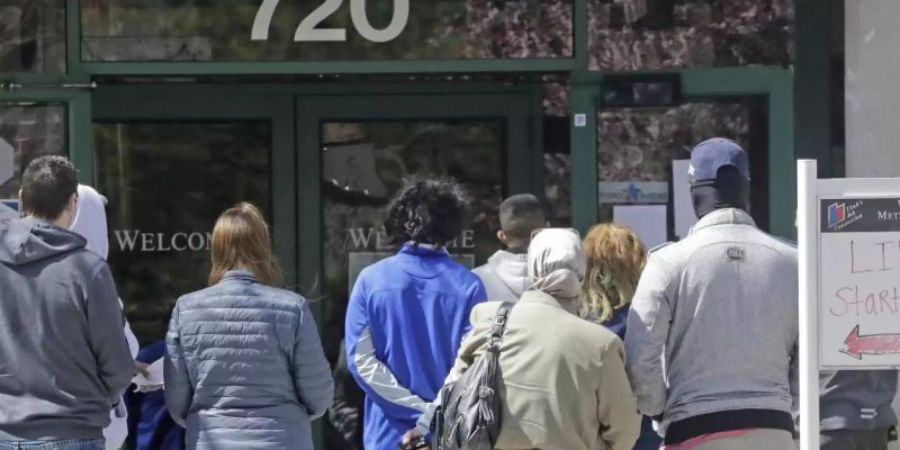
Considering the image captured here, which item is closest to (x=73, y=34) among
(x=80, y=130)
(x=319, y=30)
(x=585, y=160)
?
(x=80, y=130)

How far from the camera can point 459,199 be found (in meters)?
5.50

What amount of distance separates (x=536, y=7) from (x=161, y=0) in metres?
1.81

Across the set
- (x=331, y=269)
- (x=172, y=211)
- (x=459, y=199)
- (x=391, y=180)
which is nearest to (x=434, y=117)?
(x=391, y=180)

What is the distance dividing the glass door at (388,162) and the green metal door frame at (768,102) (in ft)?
1.27

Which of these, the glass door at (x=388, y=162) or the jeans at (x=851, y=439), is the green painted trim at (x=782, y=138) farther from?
the jeans at (x=851, y=439)

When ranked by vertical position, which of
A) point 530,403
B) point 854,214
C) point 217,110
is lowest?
point 530,403

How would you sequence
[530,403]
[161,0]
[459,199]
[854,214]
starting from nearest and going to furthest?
[530,403]
[854,214]
[459,199]
[161,0]

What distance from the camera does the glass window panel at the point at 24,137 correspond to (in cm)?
724

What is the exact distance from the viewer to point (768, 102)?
7.31 meters

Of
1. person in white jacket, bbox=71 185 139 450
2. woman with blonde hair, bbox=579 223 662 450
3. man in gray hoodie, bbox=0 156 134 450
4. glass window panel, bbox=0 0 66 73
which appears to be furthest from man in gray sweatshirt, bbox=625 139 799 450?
glass window panel, bbox=0 0 66 73

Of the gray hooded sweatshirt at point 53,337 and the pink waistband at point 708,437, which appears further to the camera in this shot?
the gray hooded sweatshirt at point 53,337

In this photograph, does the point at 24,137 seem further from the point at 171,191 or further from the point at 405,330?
the point at 405,330

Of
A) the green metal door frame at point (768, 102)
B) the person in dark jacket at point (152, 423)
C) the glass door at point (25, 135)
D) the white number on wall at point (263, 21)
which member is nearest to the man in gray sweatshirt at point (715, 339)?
the person in dark jacket at point (152, 423)

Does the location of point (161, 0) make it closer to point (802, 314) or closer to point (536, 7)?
point (536, 7)
